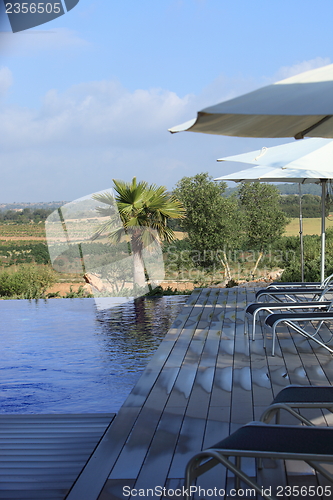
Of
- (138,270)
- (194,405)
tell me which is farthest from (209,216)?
(194,405)

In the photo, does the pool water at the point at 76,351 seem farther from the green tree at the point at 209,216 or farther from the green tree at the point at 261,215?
the green tree at the point at 261,215

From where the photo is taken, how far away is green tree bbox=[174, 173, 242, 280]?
1096cm

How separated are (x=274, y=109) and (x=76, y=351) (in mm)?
4387

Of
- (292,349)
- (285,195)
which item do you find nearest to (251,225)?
(285,195)

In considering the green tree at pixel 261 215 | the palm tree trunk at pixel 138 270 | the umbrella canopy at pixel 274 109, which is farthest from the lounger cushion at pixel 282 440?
the green tree at pixel 261 215

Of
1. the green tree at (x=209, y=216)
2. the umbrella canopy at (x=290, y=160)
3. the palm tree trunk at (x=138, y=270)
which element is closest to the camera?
the umbrella canopy at (x=290, y=160)

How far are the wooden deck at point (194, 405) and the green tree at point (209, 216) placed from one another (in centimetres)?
563

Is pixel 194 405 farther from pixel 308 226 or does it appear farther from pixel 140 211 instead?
pixel 308 226

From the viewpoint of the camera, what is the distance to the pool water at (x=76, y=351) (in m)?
4.04

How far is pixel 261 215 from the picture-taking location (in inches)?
440

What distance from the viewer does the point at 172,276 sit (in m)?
11.1

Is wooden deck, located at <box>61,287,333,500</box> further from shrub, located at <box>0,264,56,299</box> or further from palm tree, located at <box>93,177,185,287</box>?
shrub, located at <box>0,264,56,299</box>

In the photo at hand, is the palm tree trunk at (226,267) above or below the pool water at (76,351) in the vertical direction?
above

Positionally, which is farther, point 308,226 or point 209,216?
point 308,226
